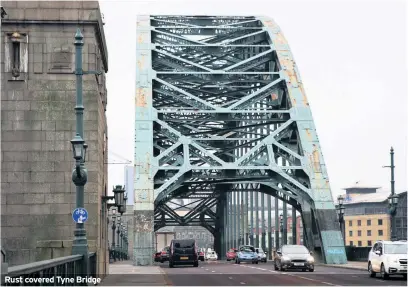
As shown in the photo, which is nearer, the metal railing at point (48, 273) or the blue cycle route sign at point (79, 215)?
the metal railing at point (48, 273)

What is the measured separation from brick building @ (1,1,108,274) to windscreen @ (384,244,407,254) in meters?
11.6

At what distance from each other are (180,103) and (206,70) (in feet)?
16.8

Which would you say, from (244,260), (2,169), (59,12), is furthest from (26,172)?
(244,260)

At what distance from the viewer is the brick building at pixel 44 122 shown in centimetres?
3438

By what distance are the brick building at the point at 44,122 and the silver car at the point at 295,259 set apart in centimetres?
1524

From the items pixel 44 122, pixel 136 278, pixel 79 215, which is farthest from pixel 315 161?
pixel 79 215

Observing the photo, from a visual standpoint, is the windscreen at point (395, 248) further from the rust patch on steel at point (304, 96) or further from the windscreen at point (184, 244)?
the rust patch on steel at point (304, 96)

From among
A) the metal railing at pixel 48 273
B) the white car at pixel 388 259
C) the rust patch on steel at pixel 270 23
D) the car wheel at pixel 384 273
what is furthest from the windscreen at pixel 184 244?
the metal railing at pixel 48 273

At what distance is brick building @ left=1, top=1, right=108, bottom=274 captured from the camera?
3438 cm

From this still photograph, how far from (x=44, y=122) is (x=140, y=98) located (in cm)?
3486

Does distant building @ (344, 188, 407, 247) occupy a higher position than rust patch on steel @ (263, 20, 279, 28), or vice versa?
rust patch on steel @ (263, 20, 279, 28)

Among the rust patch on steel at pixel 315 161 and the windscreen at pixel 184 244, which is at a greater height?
the rust patch on steel at pixel 315 161

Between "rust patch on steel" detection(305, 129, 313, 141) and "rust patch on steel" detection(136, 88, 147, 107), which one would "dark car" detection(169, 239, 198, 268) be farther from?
"rust patch on steel" detection(305, 129, 313, 141)

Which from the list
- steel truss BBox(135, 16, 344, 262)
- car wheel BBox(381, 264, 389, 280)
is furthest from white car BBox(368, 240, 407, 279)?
steel truss BBox(135, 16, 344, 262)
